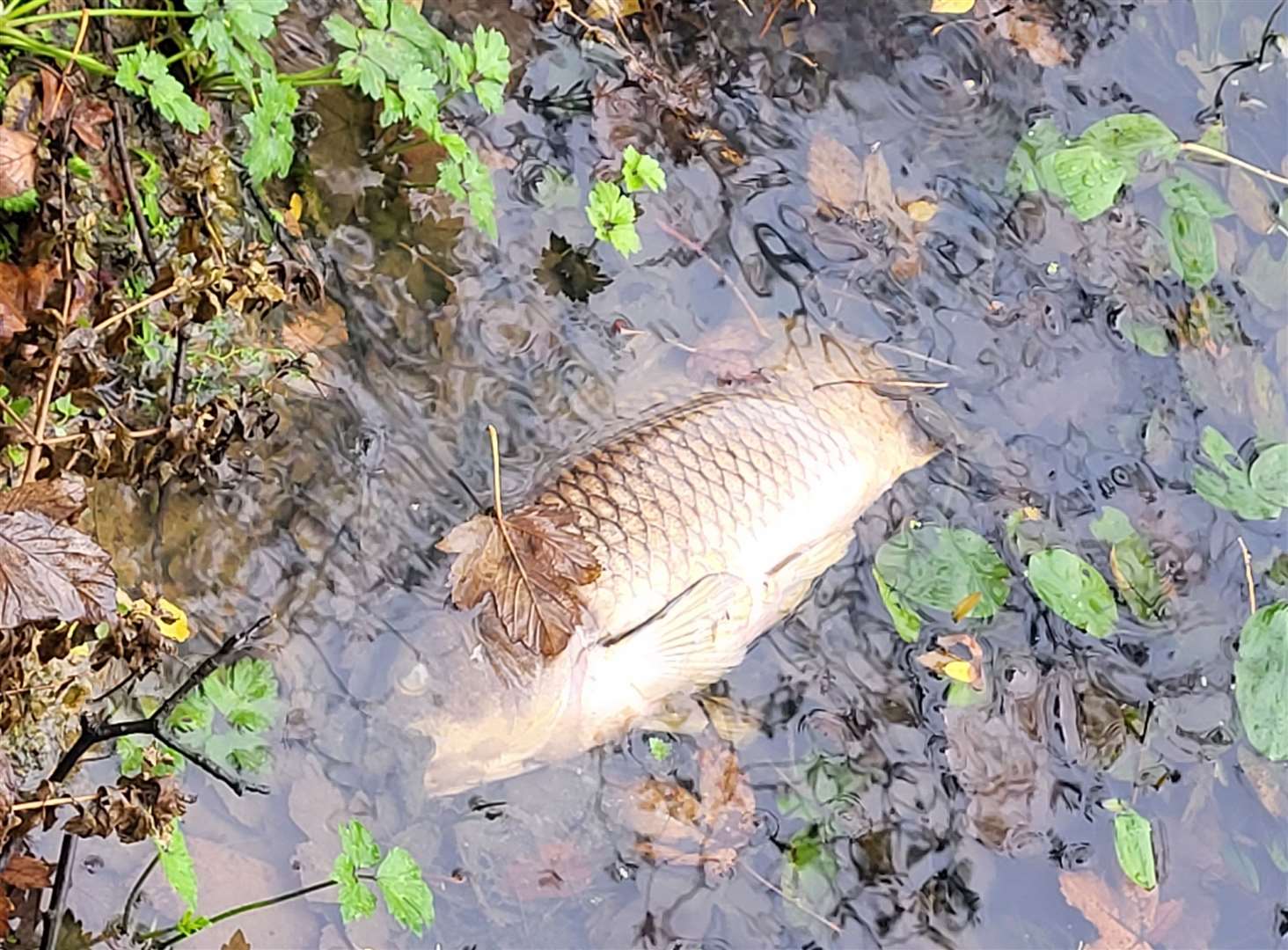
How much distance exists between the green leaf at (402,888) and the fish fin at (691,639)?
681 mm

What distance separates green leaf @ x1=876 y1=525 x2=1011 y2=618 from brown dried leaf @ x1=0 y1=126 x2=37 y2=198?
1.90m

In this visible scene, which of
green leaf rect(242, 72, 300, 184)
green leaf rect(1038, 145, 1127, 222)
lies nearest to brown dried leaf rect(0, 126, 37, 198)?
green leaf rect(242, 72, 300, 184)

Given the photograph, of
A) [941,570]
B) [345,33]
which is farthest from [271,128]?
[941,570]

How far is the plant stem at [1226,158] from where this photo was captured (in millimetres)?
3219

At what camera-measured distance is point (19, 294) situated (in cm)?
190

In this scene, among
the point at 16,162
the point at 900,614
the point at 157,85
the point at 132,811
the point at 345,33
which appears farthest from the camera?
the point at 900,614

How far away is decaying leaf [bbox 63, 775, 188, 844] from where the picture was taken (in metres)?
1.76

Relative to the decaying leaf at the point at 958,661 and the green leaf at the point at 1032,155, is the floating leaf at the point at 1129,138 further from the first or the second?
the decaying leaf at the point at 958,661

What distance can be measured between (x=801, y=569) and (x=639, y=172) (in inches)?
38.4

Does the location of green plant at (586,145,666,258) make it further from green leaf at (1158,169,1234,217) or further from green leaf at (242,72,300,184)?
green leaf at (1158,169,1234,217)

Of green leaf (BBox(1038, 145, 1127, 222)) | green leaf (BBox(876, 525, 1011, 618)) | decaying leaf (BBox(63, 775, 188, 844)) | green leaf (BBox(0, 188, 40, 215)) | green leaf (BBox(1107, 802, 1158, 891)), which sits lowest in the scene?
green leaf (BBox(1107, 802, 1158, 891))

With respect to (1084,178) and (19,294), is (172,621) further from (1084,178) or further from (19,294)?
(1084,178)

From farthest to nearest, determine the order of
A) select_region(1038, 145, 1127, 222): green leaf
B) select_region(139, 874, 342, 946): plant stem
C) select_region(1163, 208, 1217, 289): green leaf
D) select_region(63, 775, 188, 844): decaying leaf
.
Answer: select_region(1163, 208, 1217, 289): green leaf
select_region(1038, 145, 1127, 222): green leaf
select_region(139, 874, 342, 946): plant stem
select_region(63, 775, 188, 844): decaying leaf

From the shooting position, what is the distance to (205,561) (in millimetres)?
2469
